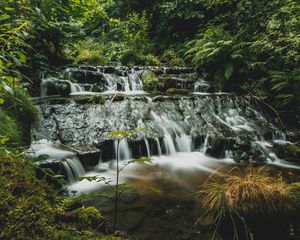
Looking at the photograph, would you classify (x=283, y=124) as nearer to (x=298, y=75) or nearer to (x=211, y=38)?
(x=298, y=75)

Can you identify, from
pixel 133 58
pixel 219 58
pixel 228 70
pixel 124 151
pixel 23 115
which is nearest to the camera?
pixel 23 115

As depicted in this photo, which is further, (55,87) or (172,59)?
(172,59)

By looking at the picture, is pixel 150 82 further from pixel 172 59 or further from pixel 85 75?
pixel 172 59

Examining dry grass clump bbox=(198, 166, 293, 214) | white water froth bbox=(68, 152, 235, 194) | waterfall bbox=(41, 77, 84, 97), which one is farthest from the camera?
waterfall bbox=(41, 77, 84, 97)

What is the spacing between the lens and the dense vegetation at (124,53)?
53.4 inches

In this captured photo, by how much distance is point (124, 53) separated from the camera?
44.2 feet

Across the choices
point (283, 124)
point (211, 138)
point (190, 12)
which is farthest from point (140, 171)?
point (190, 12)

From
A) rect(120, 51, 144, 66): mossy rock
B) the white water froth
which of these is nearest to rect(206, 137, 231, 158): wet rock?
the white water froth

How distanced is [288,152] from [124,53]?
32.3 ft

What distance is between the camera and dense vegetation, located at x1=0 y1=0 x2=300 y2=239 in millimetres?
1356

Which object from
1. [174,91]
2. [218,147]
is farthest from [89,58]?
[218,147]

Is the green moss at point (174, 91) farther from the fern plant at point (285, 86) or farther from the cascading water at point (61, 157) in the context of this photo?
the cascading water at point (61, 157)

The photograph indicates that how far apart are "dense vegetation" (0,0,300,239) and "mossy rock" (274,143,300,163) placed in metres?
2.47

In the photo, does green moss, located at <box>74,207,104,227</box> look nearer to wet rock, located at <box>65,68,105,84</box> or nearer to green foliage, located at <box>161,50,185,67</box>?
wet rock, located at <box>65,68,105,84</box>
